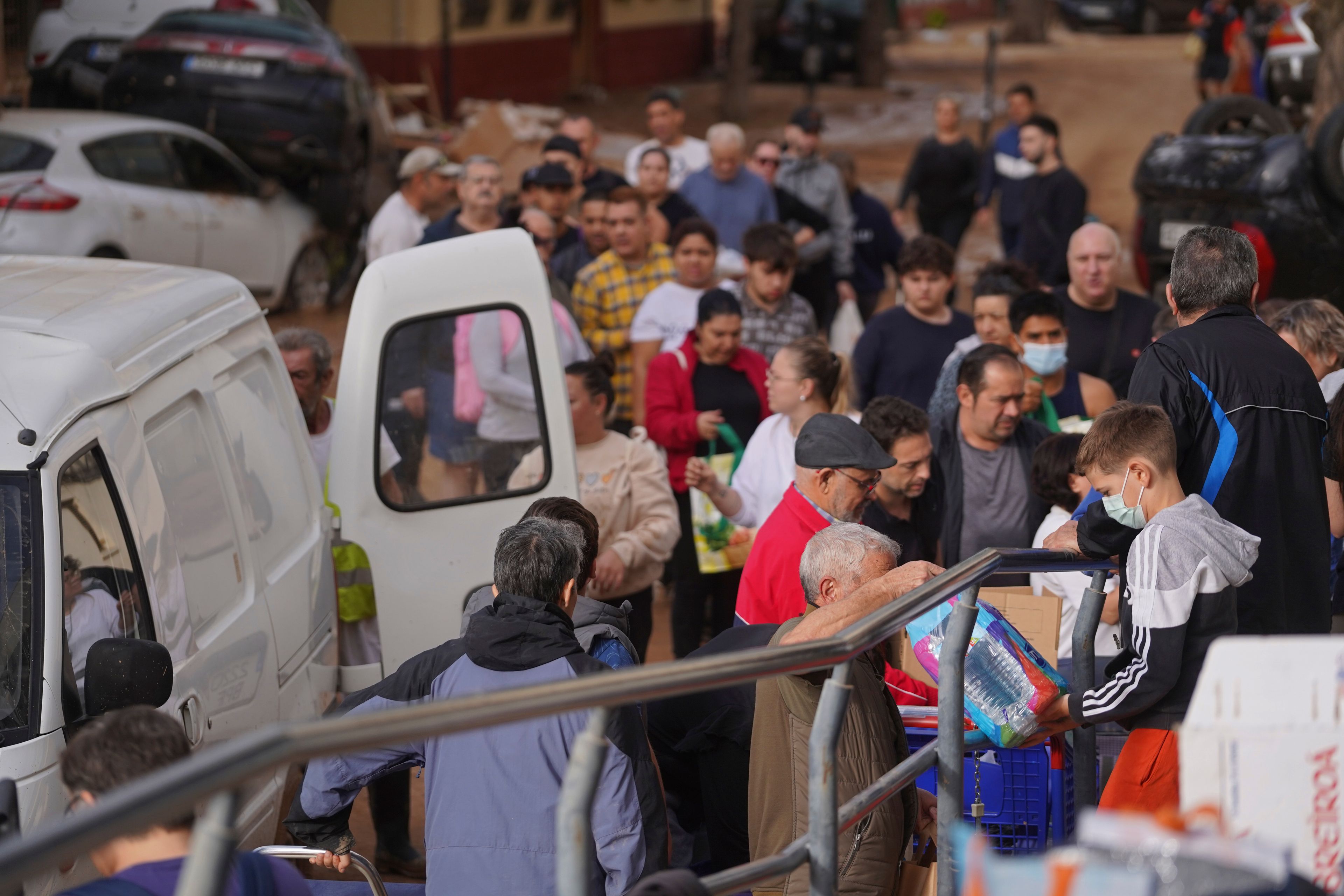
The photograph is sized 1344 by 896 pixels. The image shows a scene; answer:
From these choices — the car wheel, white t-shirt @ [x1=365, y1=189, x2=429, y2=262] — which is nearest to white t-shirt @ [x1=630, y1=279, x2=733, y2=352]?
white t-shirt @ [x1=365, y1=189, x2=429, y2=262]

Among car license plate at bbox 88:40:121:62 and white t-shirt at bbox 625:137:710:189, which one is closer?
white t-shirt at bbox 625:137:710:189

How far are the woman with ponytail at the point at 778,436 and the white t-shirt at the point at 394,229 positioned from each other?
415 cm

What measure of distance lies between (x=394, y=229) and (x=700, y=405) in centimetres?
374

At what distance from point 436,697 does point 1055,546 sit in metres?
1.75

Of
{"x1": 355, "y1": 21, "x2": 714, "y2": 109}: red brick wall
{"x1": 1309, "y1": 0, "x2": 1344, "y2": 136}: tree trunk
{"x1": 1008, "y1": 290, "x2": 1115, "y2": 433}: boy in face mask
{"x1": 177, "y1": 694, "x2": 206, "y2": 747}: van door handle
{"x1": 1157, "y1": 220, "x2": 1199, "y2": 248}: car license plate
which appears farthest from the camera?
{"x1": 355, "y1": 21, "x2": 714, "y2": 109}: red brick wall

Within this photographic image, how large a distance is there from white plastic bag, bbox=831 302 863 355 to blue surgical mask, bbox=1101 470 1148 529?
201 inches

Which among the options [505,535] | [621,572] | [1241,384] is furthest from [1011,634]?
[621,572]

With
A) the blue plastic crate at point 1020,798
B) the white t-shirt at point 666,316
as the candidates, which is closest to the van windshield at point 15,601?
the blue plastic crate at point 1020,798

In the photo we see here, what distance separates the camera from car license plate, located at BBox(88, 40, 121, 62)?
1459 cm

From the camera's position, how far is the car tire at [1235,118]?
11844 millimetres

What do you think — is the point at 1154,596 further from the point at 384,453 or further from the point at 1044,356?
the point at 1044,356

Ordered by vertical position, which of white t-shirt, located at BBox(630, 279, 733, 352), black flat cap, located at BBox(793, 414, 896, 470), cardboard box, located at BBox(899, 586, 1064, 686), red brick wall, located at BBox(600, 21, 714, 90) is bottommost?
red brick wall, located at BBox(600, 21, 714, 90)

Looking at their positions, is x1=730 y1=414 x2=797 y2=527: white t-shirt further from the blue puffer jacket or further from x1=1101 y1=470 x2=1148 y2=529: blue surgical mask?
the blue puffer jacket

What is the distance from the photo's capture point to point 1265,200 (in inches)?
349
